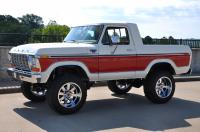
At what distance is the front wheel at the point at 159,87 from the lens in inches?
387

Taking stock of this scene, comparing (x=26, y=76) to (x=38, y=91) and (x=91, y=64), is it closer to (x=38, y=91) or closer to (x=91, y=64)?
(x=38, y=91)

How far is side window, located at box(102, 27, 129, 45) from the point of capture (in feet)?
29.7

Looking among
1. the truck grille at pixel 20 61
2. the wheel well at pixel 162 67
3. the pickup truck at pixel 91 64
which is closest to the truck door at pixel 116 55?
the pickup truck at pixel 91 64

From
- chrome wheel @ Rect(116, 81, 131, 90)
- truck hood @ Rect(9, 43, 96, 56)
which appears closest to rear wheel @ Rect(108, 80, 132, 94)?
chrome wheel @ Rect(116, 81, 131, 90)

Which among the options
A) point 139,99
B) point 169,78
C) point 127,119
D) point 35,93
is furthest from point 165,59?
point 35,93

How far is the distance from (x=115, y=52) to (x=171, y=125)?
2287mm

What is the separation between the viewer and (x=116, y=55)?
29.8 feet

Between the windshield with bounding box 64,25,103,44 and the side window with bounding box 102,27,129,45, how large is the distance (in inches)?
6.7

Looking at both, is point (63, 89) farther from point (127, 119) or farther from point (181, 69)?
point (181, 69)

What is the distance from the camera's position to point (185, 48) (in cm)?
1041

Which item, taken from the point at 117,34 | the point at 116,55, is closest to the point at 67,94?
the point at 116,55

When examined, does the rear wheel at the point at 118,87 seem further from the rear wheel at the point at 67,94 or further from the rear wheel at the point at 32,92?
the rear wheel at the point at 67,94

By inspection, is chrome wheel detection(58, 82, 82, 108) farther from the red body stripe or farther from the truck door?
the truck door

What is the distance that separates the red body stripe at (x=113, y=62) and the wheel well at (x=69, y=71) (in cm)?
18
